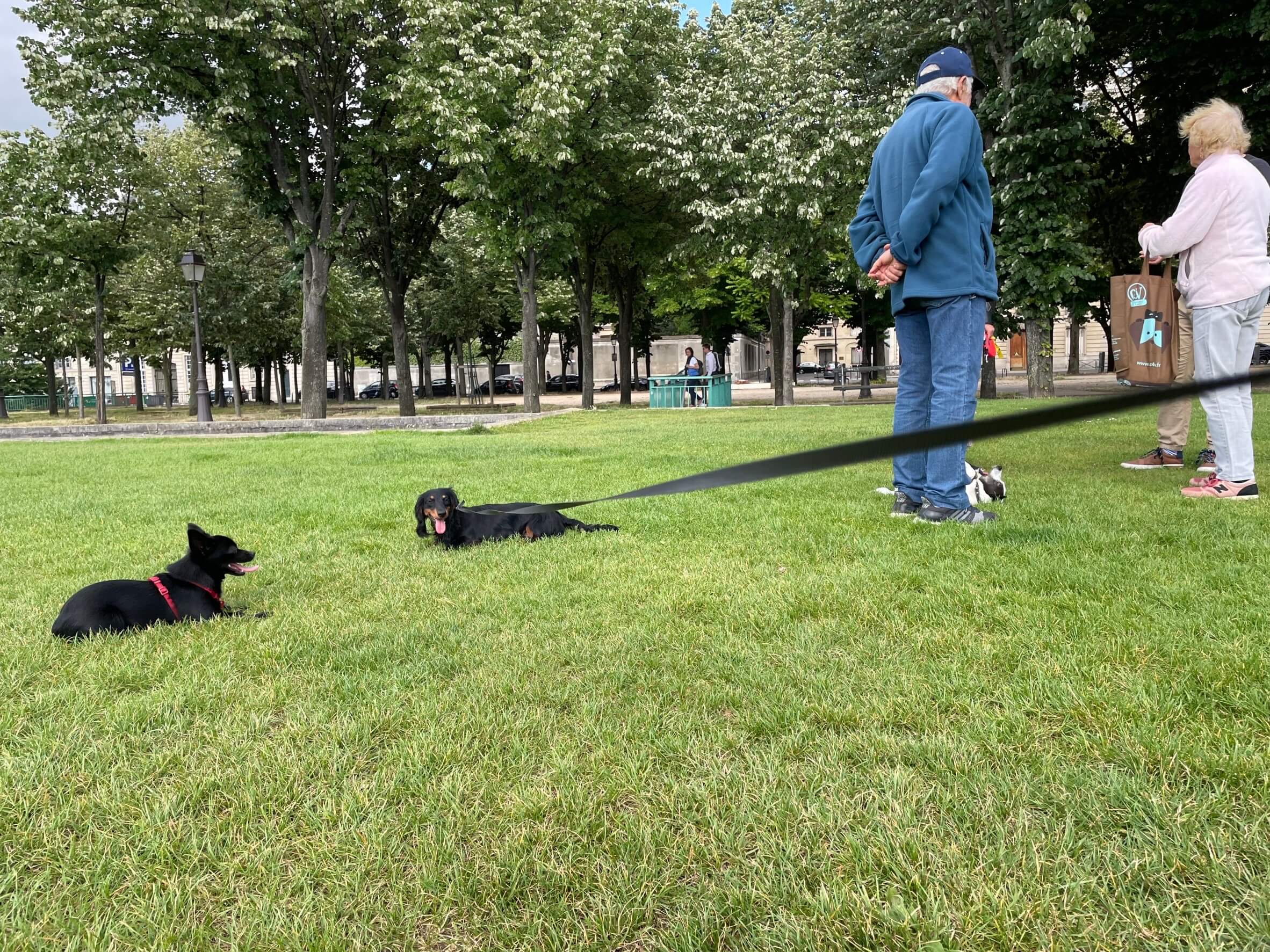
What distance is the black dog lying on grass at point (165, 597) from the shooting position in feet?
10.7

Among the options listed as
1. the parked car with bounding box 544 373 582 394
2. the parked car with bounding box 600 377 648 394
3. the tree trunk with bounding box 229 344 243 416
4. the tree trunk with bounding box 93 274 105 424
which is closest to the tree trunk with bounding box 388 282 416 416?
the tree trunk with bounding box 229 344 243 416

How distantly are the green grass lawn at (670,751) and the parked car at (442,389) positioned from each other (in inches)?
2031

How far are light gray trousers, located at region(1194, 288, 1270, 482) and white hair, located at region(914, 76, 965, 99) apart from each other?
231cm

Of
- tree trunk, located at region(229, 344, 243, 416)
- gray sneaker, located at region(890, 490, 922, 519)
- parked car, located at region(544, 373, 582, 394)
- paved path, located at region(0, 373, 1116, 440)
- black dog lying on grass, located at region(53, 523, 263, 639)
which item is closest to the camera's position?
black dog lying on grass, located at region(53, 523, 263, 639)

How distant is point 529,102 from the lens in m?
19.4

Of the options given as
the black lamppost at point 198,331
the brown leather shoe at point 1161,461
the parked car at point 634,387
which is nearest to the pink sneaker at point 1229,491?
the brown leather shoe at point 1161,461

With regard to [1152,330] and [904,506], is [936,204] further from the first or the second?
[1152,330]

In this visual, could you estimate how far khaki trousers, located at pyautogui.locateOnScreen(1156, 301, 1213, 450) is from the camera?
250 inches

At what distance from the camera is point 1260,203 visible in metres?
5.33

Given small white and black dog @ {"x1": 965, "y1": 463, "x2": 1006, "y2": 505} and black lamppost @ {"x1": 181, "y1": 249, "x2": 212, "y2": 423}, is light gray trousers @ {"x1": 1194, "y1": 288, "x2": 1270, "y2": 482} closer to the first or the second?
small white and black dog @ {"x1": 965, "y1": 463, "x2": 1006, "y2": 505}

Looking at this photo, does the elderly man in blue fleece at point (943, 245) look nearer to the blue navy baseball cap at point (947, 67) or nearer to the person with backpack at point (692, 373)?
the blue navy baseball cap at point (947, 67)

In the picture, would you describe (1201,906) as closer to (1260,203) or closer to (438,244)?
(1260,203)

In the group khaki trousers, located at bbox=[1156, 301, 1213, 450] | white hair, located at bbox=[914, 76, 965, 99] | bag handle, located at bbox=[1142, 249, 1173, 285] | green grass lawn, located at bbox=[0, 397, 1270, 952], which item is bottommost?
green grass lawn, located at bbox=[0, 397, 1270, 952]

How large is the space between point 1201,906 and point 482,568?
3.39 meters
